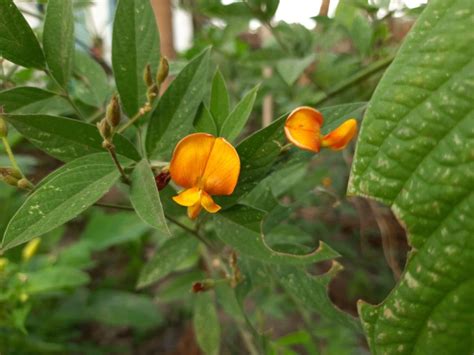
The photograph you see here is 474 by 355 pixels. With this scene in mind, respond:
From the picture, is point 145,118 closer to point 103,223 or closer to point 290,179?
point 290,179

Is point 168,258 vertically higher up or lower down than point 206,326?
higher up

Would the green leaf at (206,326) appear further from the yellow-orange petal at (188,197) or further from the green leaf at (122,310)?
the green leaf at (122,310)

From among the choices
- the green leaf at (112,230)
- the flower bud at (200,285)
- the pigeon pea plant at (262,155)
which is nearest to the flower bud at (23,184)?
the pigeon pea plant at (262,155)

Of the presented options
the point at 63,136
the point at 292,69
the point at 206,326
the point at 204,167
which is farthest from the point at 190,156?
the point at 206,326

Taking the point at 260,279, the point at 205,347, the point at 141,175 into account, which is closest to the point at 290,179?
the point at 260,279

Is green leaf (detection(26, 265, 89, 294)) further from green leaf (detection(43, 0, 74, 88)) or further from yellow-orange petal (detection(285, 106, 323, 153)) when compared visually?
yellow-orange petal (detection(285, 106, 323, 153))

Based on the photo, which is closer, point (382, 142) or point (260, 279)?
point (382, 142)

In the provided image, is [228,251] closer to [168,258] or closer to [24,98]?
[168,258]
